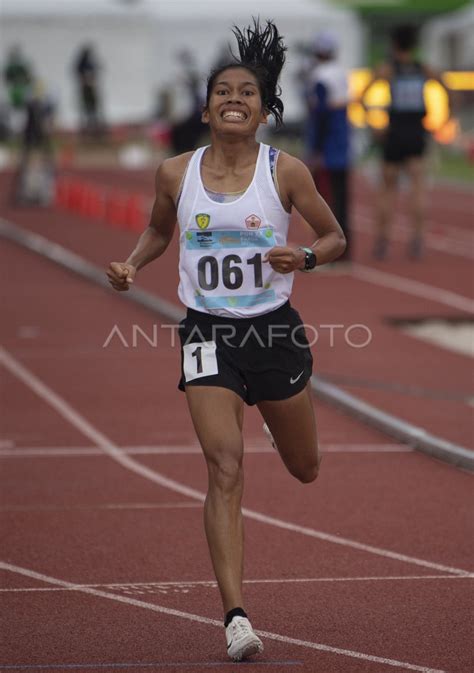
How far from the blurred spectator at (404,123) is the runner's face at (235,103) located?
13362 millimetres

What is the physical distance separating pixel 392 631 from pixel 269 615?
1.78 feet

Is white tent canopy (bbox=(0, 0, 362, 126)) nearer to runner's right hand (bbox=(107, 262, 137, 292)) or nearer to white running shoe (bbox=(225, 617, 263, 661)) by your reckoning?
runner's right hand (bbox=(107, 262, 137, 292))

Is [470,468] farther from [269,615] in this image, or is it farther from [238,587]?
[238,587]

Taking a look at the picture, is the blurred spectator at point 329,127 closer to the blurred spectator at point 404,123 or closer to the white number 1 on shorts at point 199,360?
the blurred spectator at point 404,123

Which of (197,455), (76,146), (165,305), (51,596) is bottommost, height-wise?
(76,146)

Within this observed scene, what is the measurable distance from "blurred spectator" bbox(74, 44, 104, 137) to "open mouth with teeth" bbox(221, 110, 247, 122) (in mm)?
41931

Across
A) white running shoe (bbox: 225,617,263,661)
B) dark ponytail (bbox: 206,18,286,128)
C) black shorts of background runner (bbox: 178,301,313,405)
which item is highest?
dark ponytail (bbox: 206,18,286,128)

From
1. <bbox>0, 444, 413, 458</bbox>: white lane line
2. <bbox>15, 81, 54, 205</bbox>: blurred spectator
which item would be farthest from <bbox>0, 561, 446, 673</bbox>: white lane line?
<bbox>15, 81, 54, 205</bbox>: blurred spectator

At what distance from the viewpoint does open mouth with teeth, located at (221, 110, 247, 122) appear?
660cm

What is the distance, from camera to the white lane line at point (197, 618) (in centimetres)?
614

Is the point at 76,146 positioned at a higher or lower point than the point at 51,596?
lower

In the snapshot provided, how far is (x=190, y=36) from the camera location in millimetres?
49719

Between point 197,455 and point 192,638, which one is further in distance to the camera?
point 197,455

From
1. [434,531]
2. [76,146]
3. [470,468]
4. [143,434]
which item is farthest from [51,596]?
[76,146]
